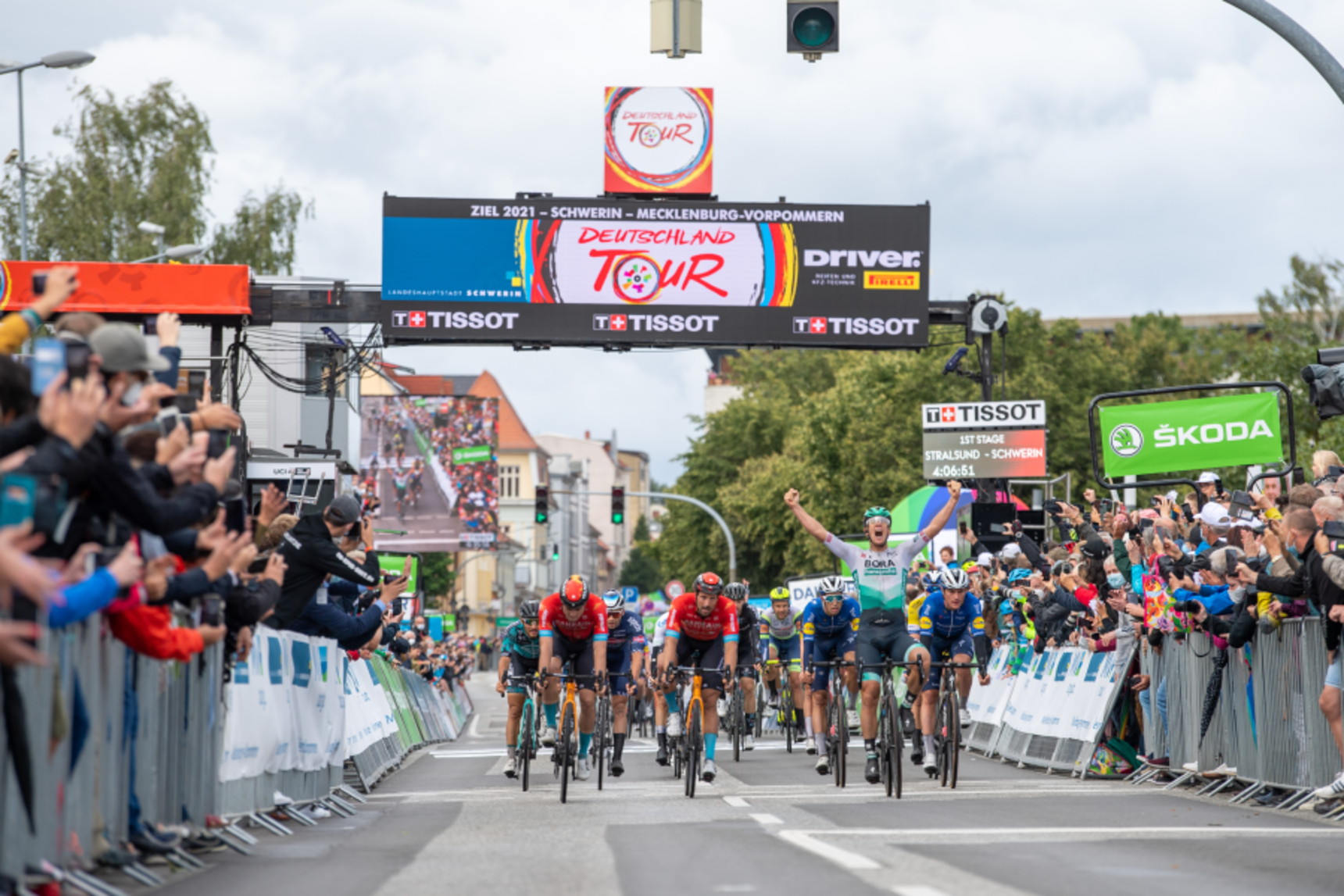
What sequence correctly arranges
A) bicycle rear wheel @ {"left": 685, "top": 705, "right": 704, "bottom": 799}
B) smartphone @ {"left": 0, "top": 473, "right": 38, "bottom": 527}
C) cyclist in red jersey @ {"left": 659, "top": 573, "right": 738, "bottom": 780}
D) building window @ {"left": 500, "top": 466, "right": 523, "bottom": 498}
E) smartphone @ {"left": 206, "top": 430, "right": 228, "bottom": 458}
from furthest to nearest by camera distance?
1. building window @ {"left": 500, "top": 466, "right": 523, "bottom": 498}
2. cyclist in red jersey @ {"left": 659, "top": 573, "right": 738, "bottom": 780}
3. bicycle rear wheel @ {"left": 685, "top": 705, "right": 704, "bottom": 799}
4. smartphone @ {"left": 206, "top": 430, "right": 228, "bottom": 458}
5. smartphone @ {"left": 0, "top": 473, "right": 38, "bottom": 527}

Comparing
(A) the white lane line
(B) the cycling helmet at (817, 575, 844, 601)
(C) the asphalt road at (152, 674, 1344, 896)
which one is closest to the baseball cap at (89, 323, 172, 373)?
(C) the asphalt road at (152, 674, 1344, 896)

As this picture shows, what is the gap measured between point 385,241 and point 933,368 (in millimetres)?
35791

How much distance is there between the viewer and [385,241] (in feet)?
81.5

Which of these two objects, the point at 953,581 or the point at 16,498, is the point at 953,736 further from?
the point at 16,498

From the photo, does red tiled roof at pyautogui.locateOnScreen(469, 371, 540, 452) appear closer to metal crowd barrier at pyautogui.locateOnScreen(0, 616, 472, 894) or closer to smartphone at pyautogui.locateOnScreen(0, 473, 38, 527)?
metal crowd barrier at pyautogui.locateOnScreen(0, 616, 472, 894)

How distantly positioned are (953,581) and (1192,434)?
6.25 metres

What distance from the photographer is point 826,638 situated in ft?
53.2

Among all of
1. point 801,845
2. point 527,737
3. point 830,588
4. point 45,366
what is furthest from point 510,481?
point 45,366

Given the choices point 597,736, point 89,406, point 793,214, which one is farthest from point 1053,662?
point 89,406

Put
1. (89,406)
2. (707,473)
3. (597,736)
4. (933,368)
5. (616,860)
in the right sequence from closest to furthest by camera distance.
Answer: (89,406) → (616,860) → (597,736) → (933,368) → (707,473)

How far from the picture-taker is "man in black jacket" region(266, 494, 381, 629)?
12789mm

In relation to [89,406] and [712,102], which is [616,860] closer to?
[89,406]

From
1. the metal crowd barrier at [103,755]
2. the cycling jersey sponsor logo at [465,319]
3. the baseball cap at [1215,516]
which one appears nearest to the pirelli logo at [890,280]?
the cycling jersey sponsor logo at [465,319]

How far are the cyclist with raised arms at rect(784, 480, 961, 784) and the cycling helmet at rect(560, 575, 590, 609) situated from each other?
7.15ft
